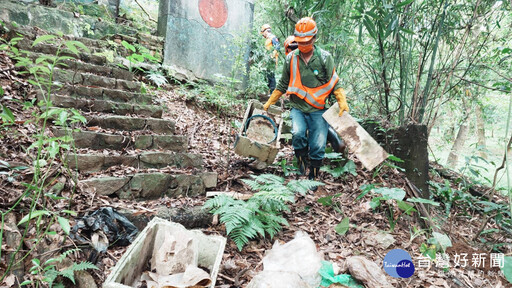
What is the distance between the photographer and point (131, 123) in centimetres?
344

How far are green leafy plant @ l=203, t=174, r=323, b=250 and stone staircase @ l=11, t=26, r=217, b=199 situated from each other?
2.06 feet

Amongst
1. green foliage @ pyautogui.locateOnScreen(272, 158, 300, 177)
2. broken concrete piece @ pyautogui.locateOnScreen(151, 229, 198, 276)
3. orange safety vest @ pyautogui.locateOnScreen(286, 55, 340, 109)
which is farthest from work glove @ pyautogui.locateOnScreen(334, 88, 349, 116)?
broken concrete piece @ pyautogui.locateOnScreen(151, 229, 198, 276)

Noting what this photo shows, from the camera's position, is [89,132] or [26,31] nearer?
[89,132]

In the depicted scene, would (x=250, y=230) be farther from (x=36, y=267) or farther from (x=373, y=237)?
(x=36, y=267)

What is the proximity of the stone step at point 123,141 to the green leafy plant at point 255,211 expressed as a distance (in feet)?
3.75

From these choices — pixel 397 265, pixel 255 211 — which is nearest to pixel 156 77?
pixel 255 211

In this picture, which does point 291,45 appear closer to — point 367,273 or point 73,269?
point 367,273

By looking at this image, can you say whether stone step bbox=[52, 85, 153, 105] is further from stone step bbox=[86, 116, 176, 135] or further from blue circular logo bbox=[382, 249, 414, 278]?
blue circular logo bbox=[382, 249, 414, 278]

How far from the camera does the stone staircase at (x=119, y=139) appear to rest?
272 cm

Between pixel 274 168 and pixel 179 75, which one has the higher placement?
pixel 179 75

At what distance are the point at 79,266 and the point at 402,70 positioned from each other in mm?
4522

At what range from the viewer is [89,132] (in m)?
2.93

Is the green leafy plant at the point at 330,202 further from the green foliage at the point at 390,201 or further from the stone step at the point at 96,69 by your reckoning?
the stone step at the point at 96,69

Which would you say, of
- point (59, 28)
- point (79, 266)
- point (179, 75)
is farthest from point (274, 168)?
point (59, 28)
